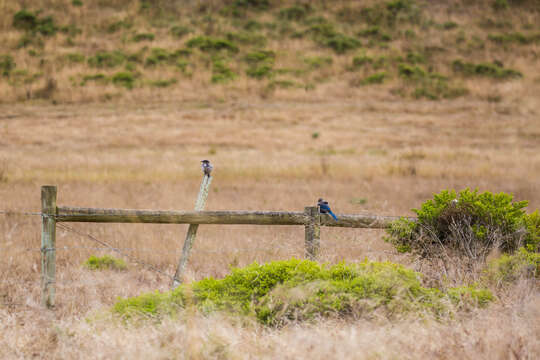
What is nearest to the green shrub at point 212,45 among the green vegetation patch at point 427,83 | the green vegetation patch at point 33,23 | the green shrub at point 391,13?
the green vegetation patch at point 33,23

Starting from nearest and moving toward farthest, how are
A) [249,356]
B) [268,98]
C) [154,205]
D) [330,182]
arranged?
[249,356], [154,205], [330,182], [268,98]

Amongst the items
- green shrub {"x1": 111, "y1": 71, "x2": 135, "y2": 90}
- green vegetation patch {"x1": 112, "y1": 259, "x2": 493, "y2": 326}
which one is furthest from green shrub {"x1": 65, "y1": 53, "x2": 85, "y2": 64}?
green vegetation patch {"x1": 112, "y1": 259, "x2": 493, "y2": 326}

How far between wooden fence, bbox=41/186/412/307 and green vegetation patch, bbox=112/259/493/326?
36.8 inches

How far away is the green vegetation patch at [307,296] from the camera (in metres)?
4.43

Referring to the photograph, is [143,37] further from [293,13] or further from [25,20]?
[293,13]

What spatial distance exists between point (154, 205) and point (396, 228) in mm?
8185

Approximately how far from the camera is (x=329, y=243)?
7.21m

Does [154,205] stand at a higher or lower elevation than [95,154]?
lower

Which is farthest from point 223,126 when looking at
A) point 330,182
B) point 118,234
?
point 118,234

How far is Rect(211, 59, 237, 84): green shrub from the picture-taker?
36.2m

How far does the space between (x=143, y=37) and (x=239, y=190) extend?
99.8ft

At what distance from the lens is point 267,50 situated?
40.2 m

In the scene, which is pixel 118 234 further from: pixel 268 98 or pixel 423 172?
pixel 268 98

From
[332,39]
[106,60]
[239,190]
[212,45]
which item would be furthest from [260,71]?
[239,190]
